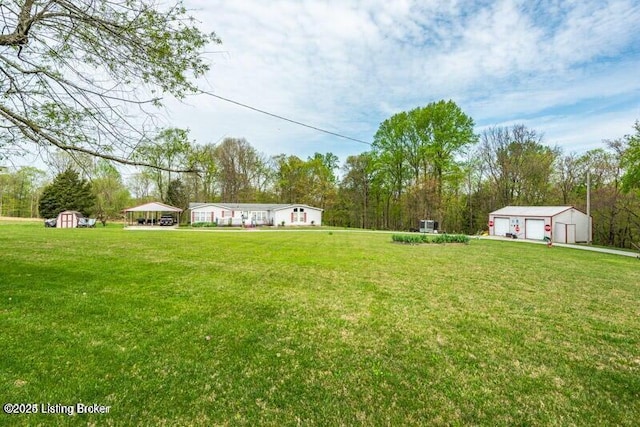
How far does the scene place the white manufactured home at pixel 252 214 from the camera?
34938 millimetres

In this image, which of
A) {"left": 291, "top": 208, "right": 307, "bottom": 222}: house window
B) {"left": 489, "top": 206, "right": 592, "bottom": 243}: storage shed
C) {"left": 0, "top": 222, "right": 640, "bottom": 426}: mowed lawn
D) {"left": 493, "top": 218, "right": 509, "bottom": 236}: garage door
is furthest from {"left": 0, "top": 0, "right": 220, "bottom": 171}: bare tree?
{"left": 291, "top": 208, "right": 307, "bottom": 222}: house window

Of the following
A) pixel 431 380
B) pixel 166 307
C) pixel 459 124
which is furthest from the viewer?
pixel 459 124

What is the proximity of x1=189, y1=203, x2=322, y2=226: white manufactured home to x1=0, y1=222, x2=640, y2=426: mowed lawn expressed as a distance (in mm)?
28589

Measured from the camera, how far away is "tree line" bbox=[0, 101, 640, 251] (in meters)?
26.6

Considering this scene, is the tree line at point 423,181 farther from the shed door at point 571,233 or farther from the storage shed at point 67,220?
the shed door at point 571,233

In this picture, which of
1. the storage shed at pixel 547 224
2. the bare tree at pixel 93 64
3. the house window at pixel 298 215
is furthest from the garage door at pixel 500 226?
the bare tree at pixel 93 64

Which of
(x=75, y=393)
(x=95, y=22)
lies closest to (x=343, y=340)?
(x=75, y=393)

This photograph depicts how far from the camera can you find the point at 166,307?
15.2ft

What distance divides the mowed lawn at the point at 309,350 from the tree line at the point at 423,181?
19.2 metres

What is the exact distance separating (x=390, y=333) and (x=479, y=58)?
16549 mm

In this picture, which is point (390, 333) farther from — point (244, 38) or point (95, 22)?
point (244, 38)

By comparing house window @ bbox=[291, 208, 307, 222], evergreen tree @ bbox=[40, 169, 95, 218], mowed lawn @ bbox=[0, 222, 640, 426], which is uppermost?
evergreen tree @ bbox=[40, 169, 95, 218]

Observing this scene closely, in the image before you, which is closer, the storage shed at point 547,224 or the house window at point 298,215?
the storage shed at point 547,224

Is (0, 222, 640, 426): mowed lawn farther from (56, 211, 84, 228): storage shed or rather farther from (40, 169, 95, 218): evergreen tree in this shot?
(40, 169, 95, 218): evergreen tree
